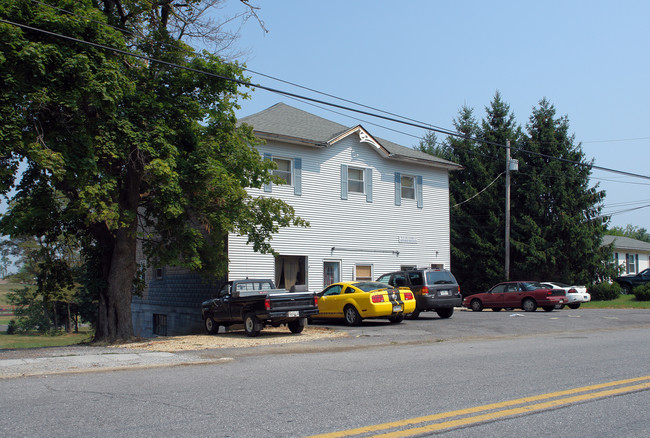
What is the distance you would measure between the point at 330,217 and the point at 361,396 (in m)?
18.6

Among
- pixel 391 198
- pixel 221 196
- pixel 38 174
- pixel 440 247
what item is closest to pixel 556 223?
pixel 440 247

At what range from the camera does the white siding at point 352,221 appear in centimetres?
2420

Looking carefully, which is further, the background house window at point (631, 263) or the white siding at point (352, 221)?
the background house window at point (631, 263)

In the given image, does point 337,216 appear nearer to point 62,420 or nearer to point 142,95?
point 142,95

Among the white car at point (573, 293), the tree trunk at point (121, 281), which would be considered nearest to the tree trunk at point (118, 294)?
the tree trunk at point (121, 281)

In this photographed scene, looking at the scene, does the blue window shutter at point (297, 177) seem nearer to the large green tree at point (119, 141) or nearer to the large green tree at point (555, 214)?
the large green tree at point (119, 141)

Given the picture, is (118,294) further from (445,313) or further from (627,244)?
(627,244)

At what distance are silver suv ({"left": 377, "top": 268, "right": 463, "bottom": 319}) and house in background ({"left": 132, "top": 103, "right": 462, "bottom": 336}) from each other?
181 inches

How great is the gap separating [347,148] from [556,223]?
18556 mm

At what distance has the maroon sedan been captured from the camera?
2634 centimetres

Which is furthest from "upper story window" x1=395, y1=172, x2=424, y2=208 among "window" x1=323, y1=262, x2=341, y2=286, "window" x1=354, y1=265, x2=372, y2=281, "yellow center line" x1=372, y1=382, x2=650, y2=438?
"yellow center line" x1=372, y1=382, x2=650, y2=438

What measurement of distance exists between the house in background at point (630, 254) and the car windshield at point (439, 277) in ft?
113

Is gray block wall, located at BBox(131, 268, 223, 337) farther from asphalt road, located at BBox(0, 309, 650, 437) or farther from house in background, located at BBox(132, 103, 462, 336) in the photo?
asphalt road, located at BBox(0, 309, 650, 437)

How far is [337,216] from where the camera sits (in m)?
26.1
